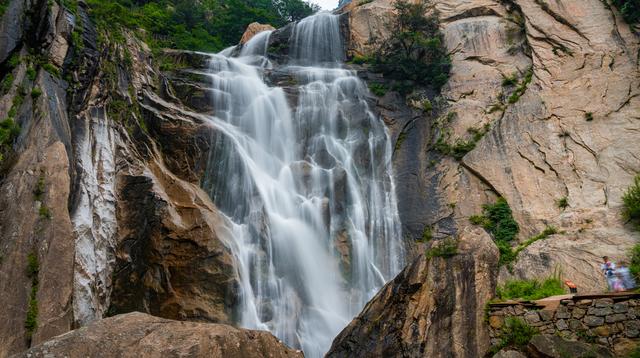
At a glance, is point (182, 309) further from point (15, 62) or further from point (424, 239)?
point (424, 239)

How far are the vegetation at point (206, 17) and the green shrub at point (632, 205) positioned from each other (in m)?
18.6

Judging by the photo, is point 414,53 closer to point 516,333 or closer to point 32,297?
point 516,333

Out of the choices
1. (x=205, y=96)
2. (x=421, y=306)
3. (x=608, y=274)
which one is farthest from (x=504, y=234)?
(x=205, y=96)

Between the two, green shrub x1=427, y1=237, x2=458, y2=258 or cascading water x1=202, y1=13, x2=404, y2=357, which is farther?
cascading water x1=202, y1=13, x2=404, y2=357

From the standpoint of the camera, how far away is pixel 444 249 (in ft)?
32.9

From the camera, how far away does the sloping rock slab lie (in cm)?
542

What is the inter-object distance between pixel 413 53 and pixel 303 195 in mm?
9985

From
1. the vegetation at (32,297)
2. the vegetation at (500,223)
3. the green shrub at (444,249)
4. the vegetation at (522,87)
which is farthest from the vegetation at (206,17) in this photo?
the green shrub at (444,249)

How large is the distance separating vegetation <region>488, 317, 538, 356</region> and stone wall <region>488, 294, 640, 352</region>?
0.32 ft

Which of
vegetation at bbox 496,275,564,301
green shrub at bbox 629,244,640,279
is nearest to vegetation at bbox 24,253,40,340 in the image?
vegetation at bbox 496,275,564,301

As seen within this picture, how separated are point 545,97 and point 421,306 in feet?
40.6

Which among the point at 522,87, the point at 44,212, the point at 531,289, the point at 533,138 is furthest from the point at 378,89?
the point at 44,212

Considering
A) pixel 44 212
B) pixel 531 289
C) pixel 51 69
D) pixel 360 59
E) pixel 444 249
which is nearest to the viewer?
pixel 44 212

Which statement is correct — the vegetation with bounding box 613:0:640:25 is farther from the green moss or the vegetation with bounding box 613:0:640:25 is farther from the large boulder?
the large boulder
